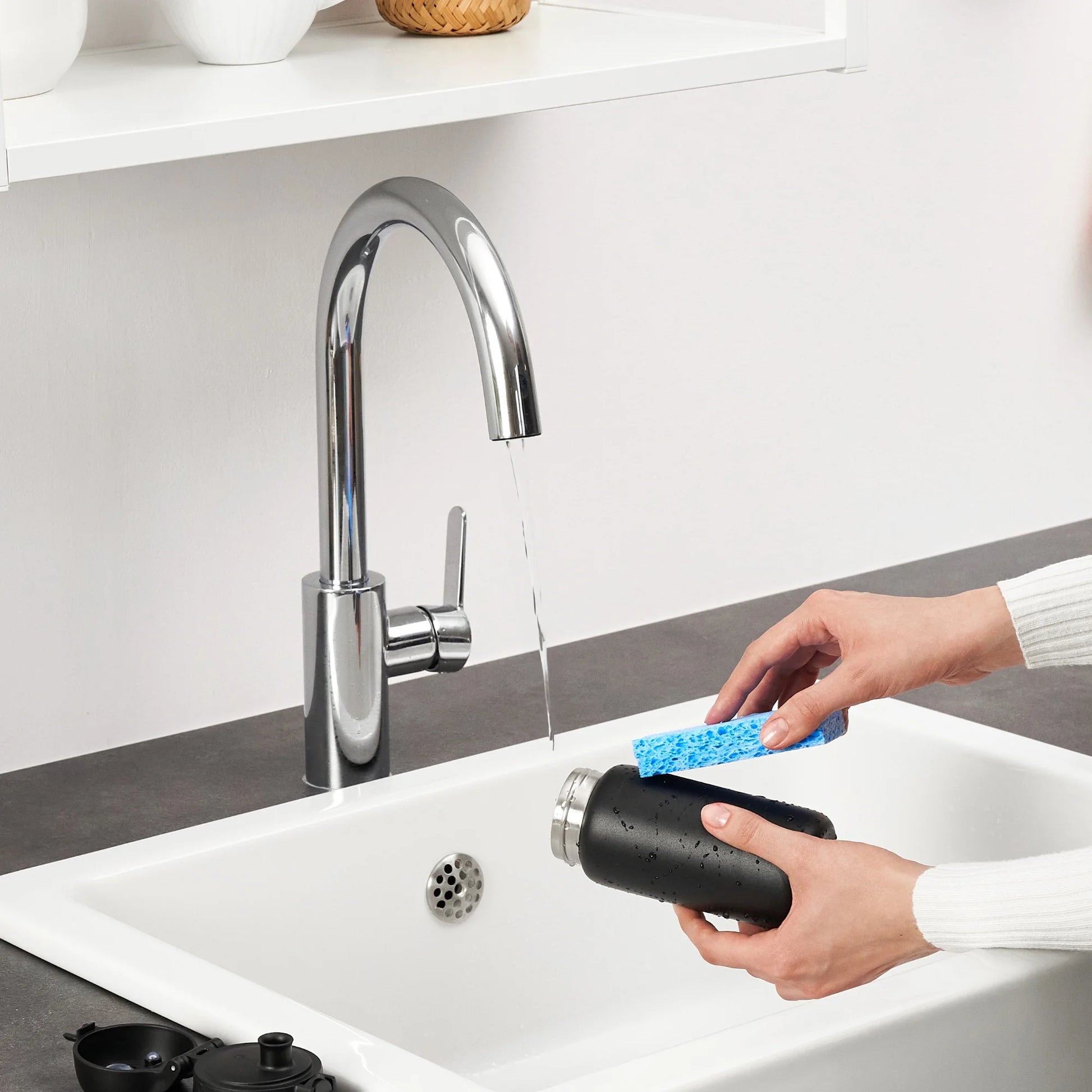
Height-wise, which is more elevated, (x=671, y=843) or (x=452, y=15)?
(x=452, y=15)

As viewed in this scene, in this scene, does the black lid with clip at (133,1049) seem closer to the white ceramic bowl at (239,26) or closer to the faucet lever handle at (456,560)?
the faucet lever handle at (456,560)

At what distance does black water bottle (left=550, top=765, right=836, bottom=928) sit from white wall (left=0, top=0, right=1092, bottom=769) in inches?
18.3

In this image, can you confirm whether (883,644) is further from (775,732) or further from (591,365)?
(591,365)

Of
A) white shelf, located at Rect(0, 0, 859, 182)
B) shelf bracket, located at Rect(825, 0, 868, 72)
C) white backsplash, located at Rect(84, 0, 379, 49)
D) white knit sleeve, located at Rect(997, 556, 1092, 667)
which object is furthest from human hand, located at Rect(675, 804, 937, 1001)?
white backsplash, located at Rect(84, 0, 379, 49)

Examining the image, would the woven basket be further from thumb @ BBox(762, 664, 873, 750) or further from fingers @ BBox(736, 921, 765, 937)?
fingers @ BBox(736, 921, 765, 937)

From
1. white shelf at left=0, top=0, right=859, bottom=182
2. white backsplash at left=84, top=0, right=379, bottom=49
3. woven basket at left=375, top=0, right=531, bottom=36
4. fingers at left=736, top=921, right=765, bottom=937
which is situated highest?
white backsplash at left=84, top=0, right=379, bottom=49

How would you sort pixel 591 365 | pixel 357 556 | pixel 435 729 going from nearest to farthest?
1. pixel 357 556
2. pixel 435 729
3. pixel 591 365

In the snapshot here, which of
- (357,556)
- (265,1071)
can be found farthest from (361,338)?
(265,1071)

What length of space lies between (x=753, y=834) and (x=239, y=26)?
557mm

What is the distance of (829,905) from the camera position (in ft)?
2.79

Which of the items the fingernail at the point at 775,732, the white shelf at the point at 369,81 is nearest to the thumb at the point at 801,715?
the fingernail at the point at 775,732

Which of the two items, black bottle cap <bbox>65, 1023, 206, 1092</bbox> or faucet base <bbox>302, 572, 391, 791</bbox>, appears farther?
faucet base <bbox>302, 572, 391, 791</bbox>

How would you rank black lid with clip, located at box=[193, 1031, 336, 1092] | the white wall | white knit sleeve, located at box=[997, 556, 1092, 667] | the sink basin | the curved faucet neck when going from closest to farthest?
black lid with clip, located at box=[193, 1031, 336, 1092] → the sink basin → the curved faucet neck → white knit sleeve, located at box=[997, 556, 1092, 667] → the white wall

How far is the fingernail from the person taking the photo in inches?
35.8
